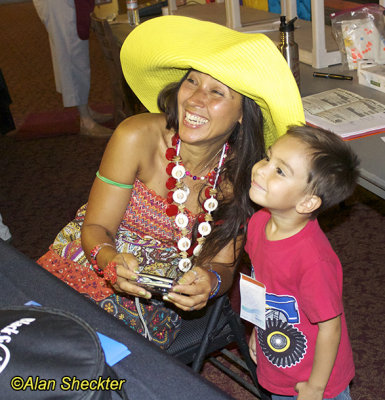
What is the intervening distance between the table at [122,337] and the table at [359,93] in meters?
0.85

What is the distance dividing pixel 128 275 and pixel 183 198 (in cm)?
44

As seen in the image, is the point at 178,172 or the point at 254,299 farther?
the point at 178,172

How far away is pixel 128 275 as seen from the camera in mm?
1432

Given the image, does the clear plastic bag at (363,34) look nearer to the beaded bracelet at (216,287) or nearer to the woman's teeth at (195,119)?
the woman's teeth at (195,119)

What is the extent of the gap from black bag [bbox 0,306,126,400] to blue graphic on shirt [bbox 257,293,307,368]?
57 cm

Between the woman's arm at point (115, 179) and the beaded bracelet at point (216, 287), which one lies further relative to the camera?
the woman's arm at point (115, 179)

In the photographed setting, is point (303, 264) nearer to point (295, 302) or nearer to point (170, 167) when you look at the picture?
point (295, 302)

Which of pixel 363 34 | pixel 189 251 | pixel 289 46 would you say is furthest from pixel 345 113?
pixel 189 251

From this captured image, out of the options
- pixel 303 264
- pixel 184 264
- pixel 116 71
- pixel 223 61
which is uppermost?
pixel 223 61

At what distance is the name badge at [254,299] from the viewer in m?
1.42

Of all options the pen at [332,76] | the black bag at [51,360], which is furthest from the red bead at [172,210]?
the pen at [332,76]

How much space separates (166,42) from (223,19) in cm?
215

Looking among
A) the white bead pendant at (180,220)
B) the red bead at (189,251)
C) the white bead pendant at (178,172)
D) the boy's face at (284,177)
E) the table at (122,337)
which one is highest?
the boy's face at (284,177)

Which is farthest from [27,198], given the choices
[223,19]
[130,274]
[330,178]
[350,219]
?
[330,178]
